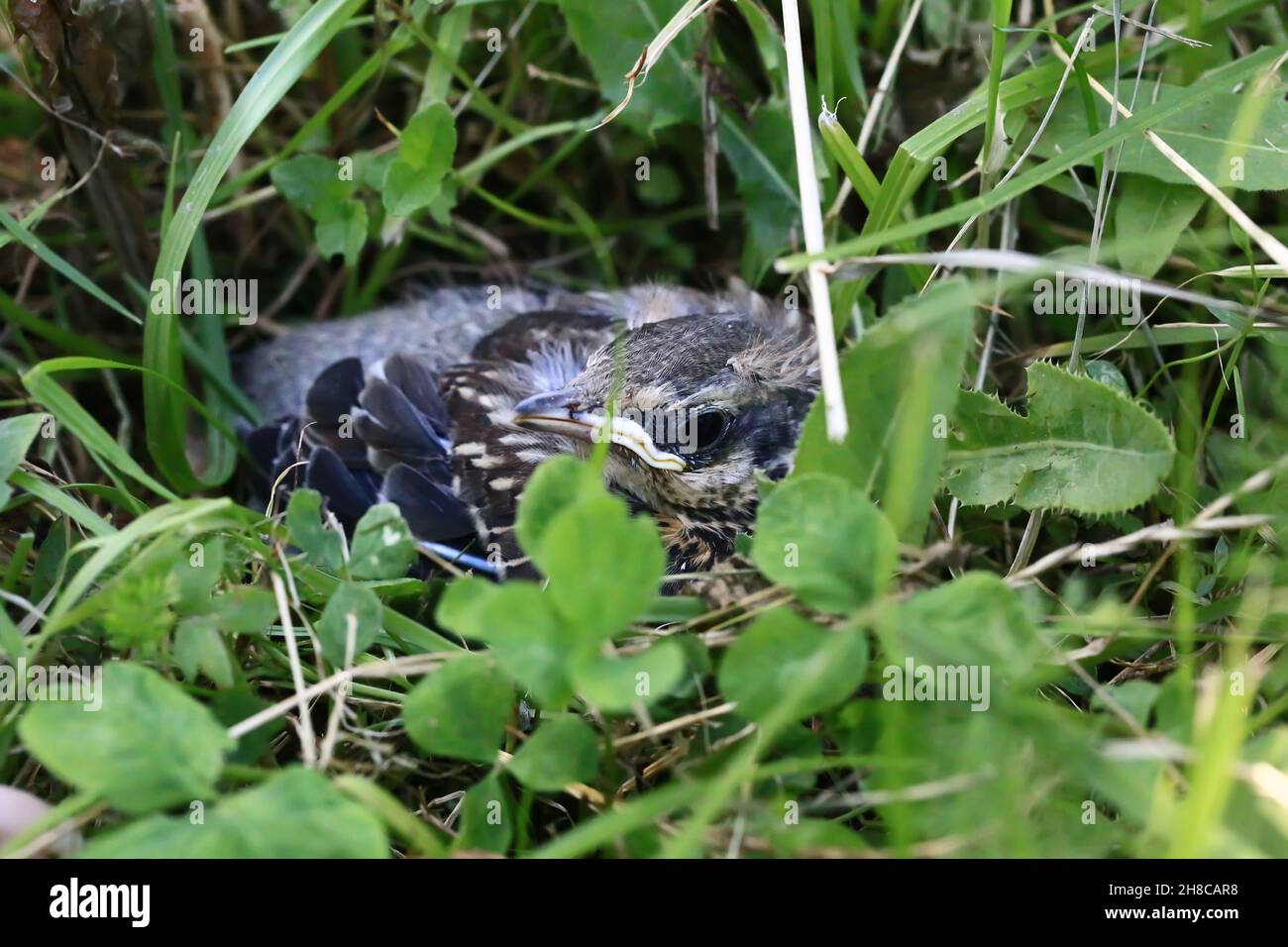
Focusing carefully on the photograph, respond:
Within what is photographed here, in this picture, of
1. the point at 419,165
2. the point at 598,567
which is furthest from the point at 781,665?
the point at 419,165

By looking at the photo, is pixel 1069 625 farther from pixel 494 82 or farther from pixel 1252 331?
pixel 494 82

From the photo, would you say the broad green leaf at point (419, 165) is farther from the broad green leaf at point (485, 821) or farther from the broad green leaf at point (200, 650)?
the broad green leaf at point (485, 821)

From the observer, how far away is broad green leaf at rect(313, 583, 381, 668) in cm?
175

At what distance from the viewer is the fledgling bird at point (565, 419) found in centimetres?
236

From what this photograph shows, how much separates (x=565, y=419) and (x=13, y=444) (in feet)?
3.31

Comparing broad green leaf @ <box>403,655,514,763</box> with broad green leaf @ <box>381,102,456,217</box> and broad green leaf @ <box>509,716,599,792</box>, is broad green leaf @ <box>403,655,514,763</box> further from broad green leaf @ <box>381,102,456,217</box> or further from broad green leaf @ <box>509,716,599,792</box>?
broad green leaf @ <box>381,102,456,217</box>

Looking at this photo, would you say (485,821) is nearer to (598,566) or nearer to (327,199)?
(598,566)

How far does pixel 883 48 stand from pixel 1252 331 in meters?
1.27

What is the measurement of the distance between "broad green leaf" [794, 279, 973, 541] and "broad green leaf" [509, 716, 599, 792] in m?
0.54

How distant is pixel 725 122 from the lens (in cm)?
292

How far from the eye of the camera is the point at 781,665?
5.01 feet

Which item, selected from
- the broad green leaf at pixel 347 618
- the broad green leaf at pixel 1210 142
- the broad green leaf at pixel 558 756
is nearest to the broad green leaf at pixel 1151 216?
the broad green leaf at pixel 1210 142

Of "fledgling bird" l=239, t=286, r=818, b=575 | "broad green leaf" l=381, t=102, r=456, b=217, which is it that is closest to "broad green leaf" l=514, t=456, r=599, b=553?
"fledgling bird" l=239, t=286, r=818, b=575
